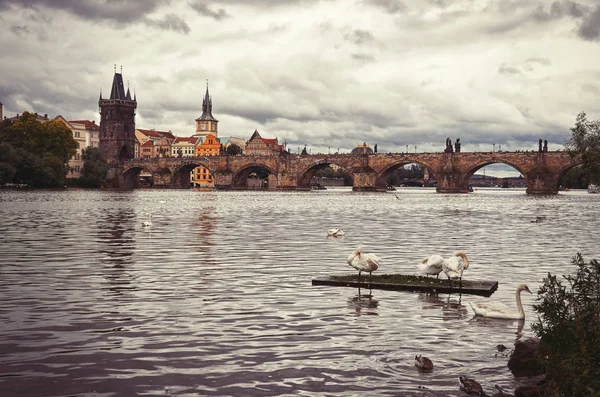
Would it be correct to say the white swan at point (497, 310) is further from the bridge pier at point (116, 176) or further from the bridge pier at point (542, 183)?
the bridge pier at point (116, 176)

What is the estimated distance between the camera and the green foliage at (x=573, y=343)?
5.95m

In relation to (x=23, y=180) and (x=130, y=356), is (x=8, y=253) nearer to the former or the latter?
(x=130, y=356)

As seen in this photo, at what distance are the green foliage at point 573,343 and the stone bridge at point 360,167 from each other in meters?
92.0

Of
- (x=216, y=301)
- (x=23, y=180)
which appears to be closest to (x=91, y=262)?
(x=216, y=301)

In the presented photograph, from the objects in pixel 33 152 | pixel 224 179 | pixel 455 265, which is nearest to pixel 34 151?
pixel 33 152

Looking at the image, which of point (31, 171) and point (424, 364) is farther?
point (31, 171)

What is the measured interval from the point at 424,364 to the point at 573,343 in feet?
6.12

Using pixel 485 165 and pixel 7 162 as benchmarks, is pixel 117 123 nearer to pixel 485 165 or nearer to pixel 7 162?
pixel 7 162

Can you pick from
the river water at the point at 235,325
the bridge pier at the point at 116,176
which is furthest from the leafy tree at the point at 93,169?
the river water at the point at 235,325

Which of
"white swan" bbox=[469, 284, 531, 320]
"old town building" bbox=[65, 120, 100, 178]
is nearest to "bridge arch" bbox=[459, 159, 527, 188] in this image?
"old town building" bbox=[65, 120, 100, 178]

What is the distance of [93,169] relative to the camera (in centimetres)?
13000

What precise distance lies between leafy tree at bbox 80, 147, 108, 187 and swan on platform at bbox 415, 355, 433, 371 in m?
128

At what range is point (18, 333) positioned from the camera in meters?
9.77

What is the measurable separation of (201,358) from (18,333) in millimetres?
2917
